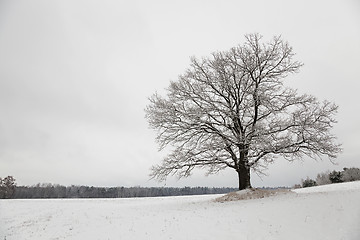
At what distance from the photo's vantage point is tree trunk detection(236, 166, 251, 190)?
58.2ft

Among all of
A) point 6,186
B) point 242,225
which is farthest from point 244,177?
point 6,186

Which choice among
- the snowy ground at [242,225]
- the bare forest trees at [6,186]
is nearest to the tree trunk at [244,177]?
the snowy ground at [242,225]

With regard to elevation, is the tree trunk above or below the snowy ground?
above

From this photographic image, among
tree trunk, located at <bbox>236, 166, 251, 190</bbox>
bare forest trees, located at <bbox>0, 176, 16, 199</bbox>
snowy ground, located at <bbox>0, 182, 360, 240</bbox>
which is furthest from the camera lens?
bare forest trees, located at <bbox>0, 176, 16, 199</bbox>

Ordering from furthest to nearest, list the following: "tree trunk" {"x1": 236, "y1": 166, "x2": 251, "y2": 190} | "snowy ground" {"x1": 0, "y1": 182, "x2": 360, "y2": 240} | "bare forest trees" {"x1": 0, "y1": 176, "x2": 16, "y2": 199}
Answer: "bare forest trees" {"x1": 0, "y1": 176, "x2": 16, "y2": 199}
"tree trunk" {"x1": 236, "y1": 166, "x2": 251, "y2": 190}
"snowy ground" {"x1": 0, "y1": 182, "x2": 360, "y2": 240}

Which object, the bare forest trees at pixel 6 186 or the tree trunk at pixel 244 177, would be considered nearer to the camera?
the tree trunk at pixel 244 177

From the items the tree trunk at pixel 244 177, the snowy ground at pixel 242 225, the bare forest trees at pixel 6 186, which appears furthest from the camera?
the bare forest trees at pixel 6 186

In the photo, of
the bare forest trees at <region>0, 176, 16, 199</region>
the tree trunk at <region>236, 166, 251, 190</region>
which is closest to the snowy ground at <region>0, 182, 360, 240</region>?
the tree trunk at <region>236, 166, 251, 190</region>

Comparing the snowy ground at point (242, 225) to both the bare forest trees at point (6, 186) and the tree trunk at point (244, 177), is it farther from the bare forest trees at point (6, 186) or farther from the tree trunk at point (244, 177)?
the bare forest trees at point (6, 186)

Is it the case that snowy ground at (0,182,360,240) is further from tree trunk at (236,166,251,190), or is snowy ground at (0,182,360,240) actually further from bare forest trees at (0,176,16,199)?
bare forest trees at (0,176,16,199)

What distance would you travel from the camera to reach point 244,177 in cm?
1791

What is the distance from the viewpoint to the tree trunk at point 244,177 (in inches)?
698

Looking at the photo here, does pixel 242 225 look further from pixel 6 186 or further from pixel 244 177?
pixel 6 186

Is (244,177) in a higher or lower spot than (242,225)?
higher
